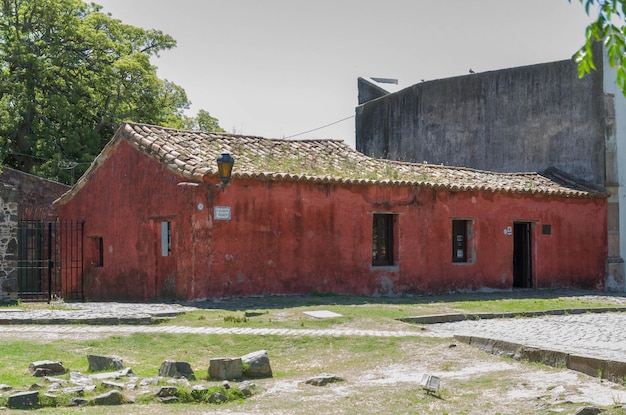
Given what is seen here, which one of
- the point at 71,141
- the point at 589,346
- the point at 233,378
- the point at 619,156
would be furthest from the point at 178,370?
the point at 71,141

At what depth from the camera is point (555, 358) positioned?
9.52 m

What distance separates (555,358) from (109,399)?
5.05 m

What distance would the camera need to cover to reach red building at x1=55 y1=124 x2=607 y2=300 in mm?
17391

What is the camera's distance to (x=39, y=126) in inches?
1216

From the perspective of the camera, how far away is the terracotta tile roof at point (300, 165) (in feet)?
58.4

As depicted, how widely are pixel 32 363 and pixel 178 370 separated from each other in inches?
66.8

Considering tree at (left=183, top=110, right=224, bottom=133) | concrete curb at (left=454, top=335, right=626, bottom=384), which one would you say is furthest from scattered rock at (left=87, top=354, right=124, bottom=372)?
tree at (left=183, top=110, right=224, bottom=133)

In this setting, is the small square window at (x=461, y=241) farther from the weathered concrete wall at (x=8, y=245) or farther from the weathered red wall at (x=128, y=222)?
the weathered concrete wall at (x=8, y=245)

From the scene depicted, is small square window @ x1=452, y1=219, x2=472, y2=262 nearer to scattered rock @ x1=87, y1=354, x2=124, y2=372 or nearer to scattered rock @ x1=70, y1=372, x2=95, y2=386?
scattered rock @ x1=87, y1=354, x2=124, y2=372

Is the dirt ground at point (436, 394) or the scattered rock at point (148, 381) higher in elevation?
the scattered rock at point (148, 381)

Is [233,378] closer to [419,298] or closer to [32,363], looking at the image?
[32,363]

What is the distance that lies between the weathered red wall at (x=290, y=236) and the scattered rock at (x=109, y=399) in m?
8.79

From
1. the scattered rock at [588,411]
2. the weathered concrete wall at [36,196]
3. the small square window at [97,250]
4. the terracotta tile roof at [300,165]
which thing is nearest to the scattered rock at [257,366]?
the scattered rock at [588,411]

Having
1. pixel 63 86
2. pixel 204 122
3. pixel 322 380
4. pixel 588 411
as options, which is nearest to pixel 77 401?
pixel 322 380
